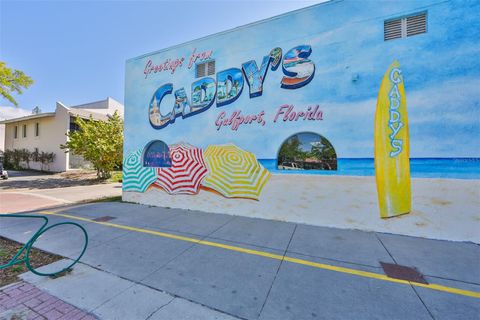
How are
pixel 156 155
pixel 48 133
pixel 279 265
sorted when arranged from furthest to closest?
pixel 48 133, pixel 156 155, pixel 279 265

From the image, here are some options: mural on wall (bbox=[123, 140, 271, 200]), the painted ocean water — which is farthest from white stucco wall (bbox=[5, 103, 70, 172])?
the painted ocean water

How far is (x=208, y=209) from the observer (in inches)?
283

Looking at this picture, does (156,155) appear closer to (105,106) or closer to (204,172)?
(204,172)

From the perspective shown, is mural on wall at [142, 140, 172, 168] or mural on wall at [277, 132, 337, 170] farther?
mural on wall at [142, 140, 172, 168]

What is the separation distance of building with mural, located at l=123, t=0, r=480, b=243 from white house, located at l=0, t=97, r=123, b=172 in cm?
1958

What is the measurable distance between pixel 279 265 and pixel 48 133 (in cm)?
2903

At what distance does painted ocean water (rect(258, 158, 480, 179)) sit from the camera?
15.4ft

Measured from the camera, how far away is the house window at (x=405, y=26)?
5102 mm

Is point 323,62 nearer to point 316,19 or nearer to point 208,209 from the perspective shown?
point 316,19

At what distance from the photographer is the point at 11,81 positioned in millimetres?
14422

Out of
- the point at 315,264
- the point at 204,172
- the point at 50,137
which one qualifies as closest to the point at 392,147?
the point at 315,264

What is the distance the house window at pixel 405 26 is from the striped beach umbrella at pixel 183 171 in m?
6.45

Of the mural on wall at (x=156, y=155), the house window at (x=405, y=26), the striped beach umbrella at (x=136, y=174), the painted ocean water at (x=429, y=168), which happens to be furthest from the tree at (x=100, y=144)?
the house window at (x=405, y=26)

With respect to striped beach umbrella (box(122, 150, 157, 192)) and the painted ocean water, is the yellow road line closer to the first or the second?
the painted ocean water
